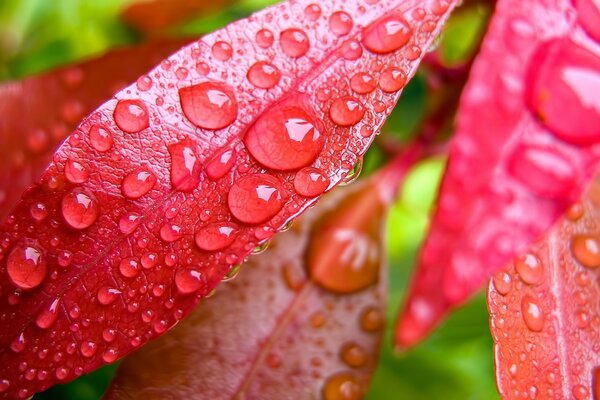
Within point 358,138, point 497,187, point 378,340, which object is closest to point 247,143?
point 358,138

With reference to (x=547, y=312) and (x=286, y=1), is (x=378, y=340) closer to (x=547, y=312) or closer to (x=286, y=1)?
(x=547, y=312)

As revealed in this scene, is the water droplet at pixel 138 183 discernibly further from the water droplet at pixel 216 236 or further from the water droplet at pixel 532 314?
the water droplet at pixel 532 314

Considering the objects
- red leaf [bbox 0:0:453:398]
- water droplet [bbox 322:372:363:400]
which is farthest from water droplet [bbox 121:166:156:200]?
water droplet [bbox 322:372:363:400]

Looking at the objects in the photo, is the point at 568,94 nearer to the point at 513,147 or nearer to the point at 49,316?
the point at 513,147

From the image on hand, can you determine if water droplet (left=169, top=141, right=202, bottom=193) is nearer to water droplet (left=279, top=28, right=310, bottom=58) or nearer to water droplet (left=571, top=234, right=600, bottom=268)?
water droplet (left=279, top=28, right=310, bottom=58)

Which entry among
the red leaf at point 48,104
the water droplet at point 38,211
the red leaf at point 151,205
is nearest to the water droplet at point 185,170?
the red leaf at point 151,205
